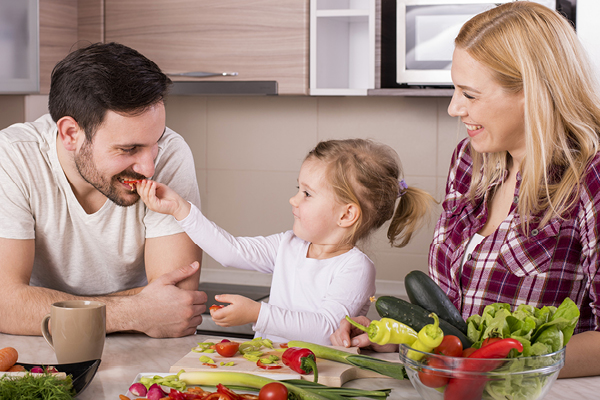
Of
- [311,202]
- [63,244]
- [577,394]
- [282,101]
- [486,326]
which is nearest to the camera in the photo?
[486,326]

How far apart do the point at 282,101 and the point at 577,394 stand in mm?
2168

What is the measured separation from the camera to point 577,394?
3.16 ft

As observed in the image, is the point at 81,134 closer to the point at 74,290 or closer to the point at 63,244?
the point at 63,244

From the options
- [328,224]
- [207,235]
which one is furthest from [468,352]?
[207,235]

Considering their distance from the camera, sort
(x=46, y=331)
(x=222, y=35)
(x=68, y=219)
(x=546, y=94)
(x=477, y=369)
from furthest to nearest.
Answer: (x=222, y=35)
(x=68, y=219)
(x=546, y=94)
(x=46, y=331)
(x=477, y=369)

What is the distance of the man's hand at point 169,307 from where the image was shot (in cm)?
129

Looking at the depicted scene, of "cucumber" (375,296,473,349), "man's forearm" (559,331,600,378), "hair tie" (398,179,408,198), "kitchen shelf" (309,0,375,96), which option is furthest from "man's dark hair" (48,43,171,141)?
"kitchen shelf" (309,0,375,96)

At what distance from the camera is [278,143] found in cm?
295

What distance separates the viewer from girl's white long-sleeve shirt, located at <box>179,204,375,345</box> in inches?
51.4

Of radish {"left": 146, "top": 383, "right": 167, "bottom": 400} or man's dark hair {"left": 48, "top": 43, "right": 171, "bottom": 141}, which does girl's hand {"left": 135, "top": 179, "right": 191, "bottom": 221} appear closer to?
man's dark hair {"left": 48, "top": 43, "right": 171, "bottom": 141}

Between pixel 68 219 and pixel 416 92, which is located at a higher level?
pixel 416 92

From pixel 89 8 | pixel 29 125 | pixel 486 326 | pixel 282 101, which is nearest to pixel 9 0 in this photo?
pixel 89 8

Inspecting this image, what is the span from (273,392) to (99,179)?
88 cm

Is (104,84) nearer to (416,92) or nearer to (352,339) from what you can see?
(352,339)
